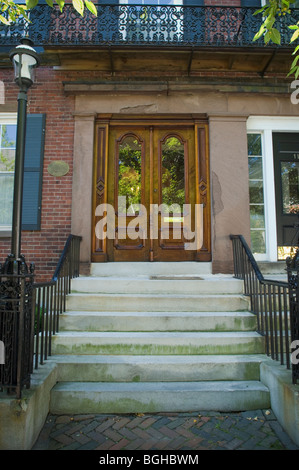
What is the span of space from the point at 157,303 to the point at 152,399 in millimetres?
1298

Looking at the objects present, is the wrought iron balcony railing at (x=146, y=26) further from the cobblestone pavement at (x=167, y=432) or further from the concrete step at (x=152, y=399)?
the cobblestone pavement at (x=167, y=432)

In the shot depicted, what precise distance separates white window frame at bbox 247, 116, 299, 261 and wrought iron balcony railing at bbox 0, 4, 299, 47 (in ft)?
4.15

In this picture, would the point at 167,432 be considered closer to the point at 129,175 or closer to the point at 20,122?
the point at 20,122

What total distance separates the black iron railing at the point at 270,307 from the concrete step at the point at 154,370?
34 centimetres

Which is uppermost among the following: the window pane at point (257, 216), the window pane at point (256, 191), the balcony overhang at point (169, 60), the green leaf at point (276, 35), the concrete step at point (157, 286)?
the balcony overhang at point (169, 60)

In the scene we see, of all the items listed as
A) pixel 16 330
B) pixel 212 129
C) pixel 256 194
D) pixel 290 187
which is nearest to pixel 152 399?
pixel 16 330

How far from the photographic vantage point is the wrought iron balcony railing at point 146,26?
548 cm

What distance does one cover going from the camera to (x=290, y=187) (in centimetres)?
607

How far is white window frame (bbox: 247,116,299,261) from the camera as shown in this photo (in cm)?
591

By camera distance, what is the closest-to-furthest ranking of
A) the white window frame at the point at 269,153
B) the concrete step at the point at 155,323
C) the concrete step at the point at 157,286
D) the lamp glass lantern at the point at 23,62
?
the lamp glass lantern at the point at 23,62, the concrete step at the point at 155,323, the concrete step at the point at 157,286, the white window frame at the point at 269,153

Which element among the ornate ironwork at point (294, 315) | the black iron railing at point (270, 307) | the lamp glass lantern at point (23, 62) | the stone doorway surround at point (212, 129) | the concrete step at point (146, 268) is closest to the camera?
the ornate ironwork at point (294, 315)

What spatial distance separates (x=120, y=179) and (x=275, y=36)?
3.37 m

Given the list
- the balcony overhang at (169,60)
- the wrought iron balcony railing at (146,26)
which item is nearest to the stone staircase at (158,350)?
the balcony overhang at (169,60)

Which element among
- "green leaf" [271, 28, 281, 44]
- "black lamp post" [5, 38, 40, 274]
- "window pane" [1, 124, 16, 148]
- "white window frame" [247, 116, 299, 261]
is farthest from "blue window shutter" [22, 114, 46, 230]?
"green leaf" [271, 28, 281, 44]
